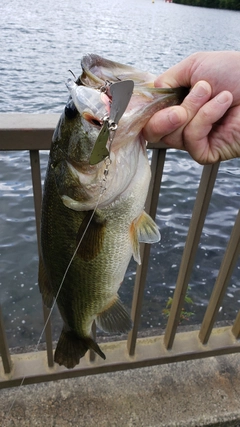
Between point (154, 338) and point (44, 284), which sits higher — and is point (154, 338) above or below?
below

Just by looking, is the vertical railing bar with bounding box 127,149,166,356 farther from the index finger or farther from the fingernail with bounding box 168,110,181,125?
the fingernail with bounding box 168,110,181,125

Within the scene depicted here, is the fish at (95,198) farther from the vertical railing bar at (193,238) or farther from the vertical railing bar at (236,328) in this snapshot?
the vertical railing bar at (236,328)

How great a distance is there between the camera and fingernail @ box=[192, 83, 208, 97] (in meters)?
1.06

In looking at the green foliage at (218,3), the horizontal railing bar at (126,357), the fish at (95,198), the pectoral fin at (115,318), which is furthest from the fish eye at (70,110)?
the green foliage at (218,3)

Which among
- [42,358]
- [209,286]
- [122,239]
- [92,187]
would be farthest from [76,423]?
[209,286]

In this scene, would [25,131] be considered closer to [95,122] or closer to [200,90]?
[95,122]

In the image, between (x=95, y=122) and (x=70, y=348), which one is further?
(x=70, y=348)

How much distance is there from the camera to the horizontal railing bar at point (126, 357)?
7.24 ft

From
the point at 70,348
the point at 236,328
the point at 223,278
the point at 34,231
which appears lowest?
the point at 34,231

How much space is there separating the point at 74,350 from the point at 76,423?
0.88 metres

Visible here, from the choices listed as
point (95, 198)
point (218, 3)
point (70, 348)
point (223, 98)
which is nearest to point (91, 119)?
point (95, 198)

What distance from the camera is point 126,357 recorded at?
2344 mm

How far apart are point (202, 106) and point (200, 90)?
0.05 meters

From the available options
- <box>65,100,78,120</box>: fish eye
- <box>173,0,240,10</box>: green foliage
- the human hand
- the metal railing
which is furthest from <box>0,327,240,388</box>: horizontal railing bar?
<box>173,0,240,10</box>: green foliage
